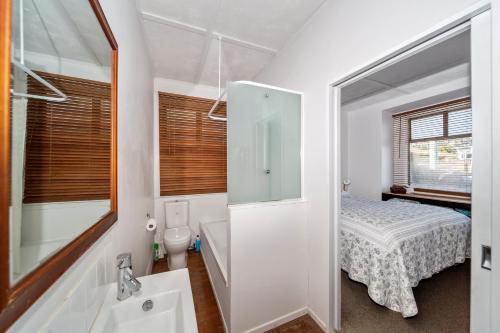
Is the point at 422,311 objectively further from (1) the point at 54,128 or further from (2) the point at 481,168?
(1) the point at 54,128

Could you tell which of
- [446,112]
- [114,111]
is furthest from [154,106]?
[446,112]

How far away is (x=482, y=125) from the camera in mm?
807

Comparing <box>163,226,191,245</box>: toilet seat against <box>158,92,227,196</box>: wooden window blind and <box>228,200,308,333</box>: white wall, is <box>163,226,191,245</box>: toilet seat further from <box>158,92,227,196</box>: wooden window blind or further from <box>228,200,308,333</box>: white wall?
<box>228,200,308,333</box>: white wall

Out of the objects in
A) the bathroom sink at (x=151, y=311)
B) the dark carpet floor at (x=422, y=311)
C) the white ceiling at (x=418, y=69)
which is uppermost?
the white ceiling at (x=418, y=69)

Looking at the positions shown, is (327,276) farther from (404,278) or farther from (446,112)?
(446,112)

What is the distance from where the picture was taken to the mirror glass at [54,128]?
42 centimetres

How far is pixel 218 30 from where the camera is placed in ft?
5.98

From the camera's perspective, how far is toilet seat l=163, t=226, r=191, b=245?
2.29 m

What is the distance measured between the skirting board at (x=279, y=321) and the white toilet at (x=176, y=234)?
125 cm

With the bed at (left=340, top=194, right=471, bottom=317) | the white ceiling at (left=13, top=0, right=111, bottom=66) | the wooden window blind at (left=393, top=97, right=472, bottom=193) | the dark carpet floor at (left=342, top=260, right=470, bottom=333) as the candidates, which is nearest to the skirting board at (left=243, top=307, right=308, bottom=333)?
the dark carpet floor at (left=342, top=260, right=470, bottom=333)

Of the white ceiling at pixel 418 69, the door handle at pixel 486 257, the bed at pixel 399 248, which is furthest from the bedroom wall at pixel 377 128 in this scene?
the door handle at pixel 486 257

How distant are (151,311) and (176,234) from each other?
1.70m

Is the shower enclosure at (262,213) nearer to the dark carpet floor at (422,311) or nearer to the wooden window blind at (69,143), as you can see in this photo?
the dark carpet floor at (422,311)

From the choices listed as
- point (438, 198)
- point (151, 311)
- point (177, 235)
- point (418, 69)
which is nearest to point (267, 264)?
point (151, 311)
